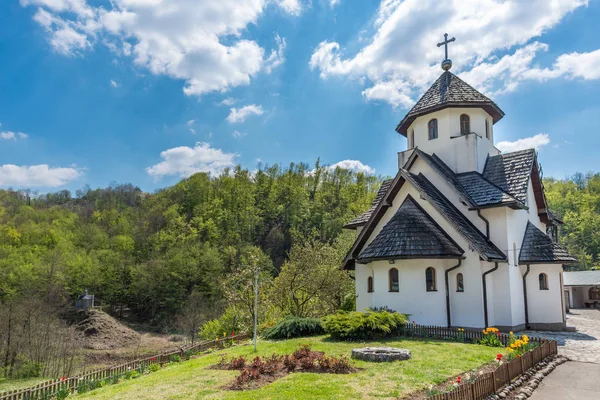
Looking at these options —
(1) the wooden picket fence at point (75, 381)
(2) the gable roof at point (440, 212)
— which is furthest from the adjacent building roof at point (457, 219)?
(1) the wooden picket fence at point (75, 381)

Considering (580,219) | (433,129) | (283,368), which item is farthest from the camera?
(580,219)

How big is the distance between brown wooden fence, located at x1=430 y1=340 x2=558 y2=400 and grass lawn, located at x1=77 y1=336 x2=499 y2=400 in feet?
2.99

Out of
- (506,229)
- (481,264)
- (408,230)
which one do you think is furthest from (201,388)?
(506,229)

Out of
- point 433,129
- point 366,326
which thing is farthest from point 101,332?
point 433,129

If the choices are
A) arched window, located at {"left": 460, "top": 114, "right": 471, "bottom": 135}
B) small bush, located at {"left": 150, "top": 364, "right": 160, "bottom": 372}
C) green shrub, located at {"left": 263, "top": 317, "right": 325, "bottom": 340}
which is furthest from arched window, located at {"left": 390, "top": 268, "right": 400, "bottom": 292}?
small bush, located at {"left": 150, "top": 364, "right": 160, "bottom": 372}

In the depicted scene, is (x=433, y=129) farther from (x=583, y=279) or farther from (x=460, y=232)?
(x=583, y=279)

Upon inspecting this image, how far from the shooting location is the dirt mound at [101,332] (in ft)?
121

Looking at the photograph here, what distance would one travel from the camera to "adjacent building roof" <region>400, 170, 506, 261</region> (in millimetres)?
15717

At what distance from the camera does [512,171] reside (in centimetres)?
1898

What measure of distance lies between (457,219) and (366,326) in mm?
6654

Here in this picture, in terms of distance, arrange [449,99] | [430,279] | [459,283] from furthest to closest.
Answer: [449,99], [459,283], [430,279]

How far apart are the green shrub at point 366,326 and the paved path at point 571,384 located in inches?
186

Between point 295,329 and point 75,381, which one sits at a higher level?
point 295,329

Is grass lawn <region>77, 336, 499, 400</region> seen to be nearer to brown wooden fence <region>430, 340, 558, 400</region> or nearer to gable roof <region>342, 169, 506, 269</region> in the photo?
brown wooden fence <region>430, 340, 558, 400</region>
